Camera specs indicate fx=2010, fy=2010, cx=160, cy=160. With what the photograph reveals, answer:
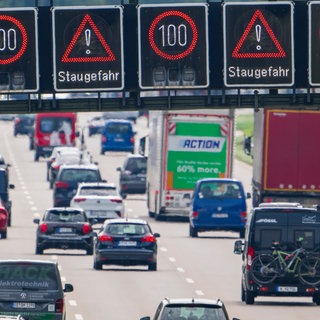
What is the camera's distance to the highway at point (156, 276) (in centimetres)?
4012

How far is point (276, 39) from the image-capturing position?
39.8 meters

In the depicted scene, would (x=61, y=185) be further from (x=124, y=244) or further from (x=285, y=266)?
(x=285, y=266)

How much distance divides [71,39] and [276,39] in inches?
160

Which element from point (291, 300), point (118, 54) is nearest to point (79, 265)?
point (291, 300)

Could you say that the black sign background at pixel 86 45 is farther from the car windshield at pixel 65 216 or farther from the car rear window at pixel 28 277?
the car windshield at pixel 65 216

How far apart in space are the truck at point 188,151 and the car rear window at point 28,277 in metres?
28.9

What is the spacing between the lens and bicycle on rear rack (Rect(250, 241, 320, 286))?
40719 millimetres

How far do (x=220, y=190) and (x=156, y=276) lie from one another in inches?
449

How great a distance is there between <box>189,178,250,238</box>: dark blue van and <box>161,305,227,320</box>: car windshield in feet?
96.6

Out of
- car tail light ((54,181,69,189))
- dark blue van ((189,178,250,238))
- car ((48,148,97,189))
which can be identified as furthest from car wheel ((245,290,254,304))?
car ((48,148,97,189))

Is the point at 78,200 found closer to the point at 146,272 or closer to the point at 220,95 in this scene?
the point at 146,272

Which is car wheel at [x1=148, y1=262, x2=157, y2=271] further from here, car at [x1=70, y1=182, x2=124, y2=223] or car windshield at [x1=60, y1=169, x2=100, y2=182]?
car windshield at [x1=60, y1=169, x2=100, y2=182]

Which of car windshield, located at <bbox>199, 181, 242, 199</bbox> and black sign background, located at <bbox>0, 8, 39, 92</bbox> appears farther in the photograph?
car windshield, located at <bbox>199, 181, 242, 199</bbox>

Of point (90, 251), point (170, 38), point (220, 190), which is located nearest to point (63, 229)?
point (90, 251)
